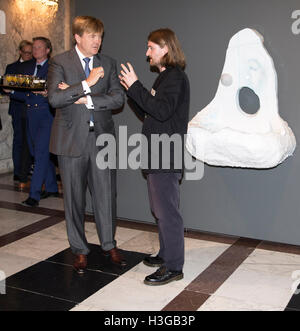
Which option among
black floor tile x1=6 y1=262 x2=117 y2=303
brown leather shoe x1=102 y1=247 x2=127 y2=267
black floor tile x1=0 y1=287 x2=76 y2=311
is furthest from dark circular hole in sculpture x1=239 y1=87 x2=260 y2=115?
black floor tile x1=0 y1=287 x2=76 y2=311

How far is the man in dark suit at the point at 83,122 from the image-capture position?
341cm

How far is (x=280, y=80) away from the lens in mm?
4027

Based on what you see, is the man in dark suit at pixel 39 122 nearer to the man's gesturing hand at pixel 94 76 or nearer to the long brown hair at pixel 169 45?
the man's gesturing hand at pixel 94 76

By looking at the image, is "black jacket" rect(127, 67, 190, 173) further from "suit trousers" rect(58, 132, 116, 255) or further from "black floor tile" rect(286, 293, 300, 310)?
"black floor tile" rect(286, 293, 300, 310)

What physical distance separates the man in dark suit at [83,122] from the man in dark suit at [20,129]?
2.44m

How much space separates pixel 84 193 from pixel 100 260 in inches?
21.4

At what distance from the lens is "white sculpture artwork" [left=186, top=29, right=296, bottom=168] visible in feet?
12.7

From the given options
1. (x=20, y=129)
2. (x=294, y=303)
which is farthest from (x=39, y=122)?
(x=294, y=303)

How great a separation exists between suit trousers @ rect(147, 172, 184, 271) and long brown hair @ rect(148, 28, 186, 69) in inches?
27.1

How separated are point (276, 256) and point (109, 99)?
5.66ft

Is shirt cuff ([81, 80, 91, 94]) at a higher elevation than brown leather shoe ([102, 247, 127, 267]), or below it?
higher

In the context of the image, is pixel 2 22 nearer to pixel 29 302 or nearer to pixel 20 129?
pixel 20 129
